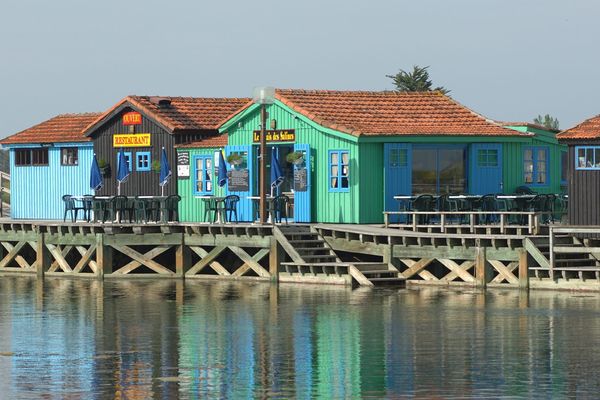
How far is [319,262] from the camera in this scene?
42.0 m

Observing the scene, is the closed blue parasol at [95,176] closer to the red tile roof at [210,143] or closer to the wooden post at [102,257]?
the red tile roof at [210,143]

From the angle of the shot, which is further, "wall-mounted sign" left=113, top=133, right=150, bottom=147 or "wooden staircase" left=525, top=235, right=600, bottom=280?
"wall-mounted sign" left=113, top=133, right=150, bottom=147

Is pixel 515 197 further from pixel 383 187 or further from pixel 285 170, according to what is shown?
pixel 285 170

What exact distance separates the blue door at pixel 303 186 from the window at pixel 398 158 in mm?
2430

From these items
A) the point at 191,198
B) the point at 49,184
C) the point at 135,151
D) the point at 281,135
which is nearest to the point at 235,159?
the point at 281,135

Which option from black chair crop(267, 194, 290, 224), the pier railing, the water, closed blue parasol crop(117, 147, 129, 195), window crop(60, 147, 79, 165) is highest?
window crop(60, 147, 79, 165)

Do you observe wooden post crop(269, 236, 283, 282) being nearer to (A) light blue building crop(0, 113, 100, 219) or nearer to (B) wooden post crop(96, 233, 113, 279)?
(B) wooden post crop(96, 233, 113, 279)

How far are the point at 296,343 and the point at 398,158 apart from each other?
15.4 metres

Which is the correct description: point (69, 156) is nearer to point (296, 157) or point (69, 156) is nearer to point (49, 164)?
point (49, 164)

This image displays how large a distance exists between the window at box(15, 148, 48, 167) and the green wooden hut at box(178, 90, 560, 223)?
8.95 metres

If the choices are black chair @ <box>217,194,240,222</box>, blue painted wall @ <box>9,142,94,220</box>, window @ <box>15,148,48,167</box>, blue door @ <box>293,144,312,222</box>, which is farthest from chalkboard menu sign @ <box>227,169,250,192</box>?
window @ <box>15,148,48,167</box>

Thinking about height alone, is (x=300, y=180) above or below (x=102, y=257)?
above

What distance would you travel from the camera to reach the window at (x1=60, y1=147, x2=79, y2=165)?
54.2m

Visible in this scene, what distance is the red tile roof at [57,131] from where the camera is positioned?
179ft
